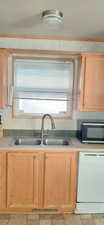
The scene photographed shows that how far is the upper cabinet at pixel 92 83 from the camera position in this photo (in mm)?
2844

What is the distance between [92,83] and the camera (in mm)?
2863

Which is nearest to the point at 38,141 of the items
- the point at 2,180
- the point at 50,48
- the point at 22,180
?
the point at 22,180

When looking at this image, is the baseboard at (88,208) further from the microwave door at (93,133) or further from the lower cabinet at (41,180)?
the microwave door at (93,133)

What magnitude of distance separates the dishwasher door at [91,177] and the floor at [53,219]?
20 cm

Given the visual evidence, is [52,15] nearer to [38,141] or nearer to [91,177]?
[38,141]

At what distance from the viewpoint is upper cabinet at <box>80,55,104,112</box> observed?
9.33ft

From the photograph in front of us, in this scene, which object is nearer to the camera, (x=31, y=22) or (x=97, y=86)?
(x=31, y=22)

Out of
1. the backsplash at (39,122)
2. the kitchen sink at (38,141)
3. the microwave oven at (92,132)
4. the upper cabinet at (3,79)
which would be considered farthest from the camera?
the backsplash at (39,122)

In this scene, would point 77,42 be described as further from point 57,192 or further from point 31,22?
point 57,192

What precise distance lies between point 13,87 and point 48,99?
1.77 ft

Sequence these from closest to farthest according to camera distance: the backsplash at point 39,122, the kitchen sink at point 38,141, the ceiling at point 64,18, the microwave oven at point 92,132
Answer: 1. the ceiling at point 64,18
2. the microwave oven at point 92,132
3. the kitchen sink at point 38,141
4. the backsplash at point 39,122

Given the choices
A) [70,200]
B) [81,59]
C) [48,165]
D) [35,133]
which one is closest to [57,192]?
[70,200]

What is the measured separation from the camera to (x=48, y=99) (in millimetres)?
3191

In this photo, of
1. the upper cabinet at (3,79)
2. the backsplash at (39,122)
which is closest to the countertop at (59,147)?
the backsplash at (39,122)
